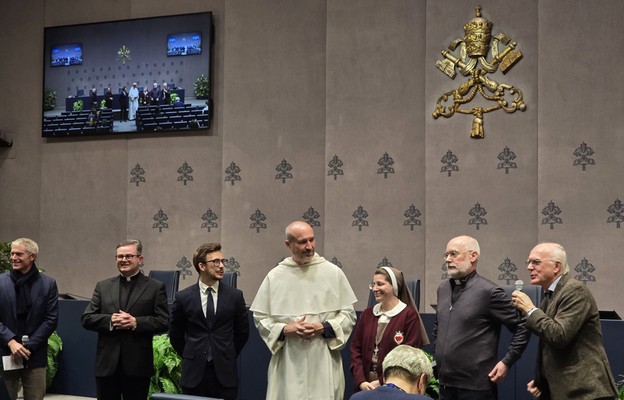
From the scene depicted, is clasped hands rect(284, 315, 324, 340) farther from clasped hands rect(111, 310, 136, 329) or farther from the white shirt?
clasped hands rect(111, 310, 136, 329)

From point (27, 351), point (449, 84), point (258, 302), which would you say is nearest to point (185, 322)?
point (258, 302)

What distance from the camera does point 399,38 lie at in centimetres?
820

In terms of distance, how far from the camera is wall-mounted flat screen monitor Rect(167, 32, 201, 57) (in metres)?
9.20

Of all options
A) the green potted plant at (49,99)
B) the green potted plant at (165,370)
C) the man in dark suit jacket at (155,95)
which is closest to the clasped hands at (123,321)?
the green potted plant at (165,370)

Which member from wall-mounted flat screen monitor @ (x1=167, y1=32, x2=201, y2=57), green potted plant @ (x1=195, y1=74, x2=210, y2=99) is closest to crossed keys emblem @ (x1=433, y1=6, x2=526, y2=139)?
green potted plant @ (x1=195, y1=74, x2=210, y2=99)

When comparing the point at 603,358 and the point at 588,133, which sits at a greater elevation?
the point at 588,133

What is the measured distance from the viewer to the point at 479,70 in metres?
7.86

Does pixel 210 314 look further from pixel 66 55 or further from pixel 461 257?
pixel 66 55

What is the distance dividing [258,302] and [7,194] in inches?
256

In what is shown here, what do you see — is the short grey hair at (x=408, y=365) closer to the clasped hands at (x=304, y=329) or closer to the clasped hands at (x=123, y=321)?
the clasped hands at (x=304, y=329)

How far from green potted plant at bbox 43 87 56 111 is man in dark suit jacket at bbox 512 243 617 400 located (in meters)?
7.33

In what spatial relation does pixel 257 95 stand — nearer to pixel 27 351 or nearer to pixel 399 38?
pixel 399 38

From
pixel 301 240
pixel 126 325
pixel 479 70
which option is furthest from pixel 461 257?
pixel 479 70

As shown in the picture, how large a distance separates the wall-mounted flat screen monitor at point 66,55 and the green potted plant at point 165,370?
4.60 meters
